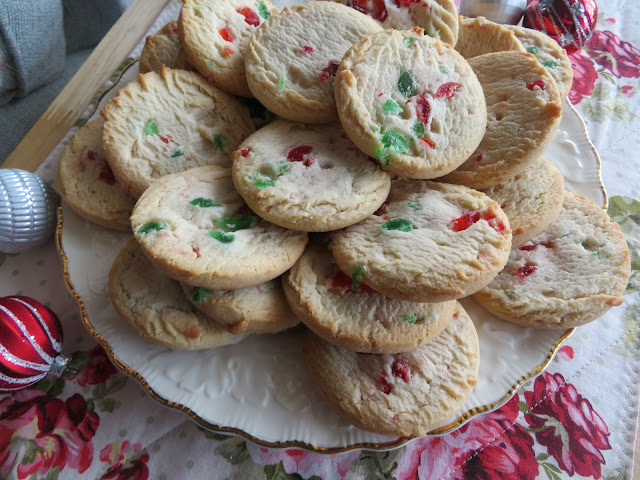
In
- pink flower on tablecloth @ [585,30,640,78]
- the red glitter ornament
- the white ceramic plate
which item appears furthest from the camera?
pink flower on tablecloth @ [585,30,640,78]

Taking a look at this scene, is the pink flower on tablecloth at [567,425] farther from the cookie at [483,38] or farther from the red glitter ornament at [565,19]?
the red glitter ornament at [565,19]

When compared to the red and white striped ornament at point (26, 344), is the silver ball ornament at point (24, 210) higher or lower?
higher

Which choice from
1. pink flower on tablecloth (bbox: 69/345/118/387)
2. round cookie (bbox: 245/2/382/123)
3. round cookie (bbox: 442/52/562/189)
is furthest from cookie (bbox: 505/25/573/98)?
pink flower on tablecloth (bbox: 69/345/118/387)

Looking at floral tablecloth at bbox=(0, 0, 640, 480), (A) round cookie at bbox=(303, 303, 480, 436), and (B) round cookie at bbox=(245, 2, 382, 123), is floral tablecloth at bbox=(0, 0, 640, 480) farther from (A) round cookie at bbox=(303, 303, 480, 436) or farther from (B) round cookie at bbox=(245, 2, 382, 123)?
(B) round cookie at bbox=(245, 2, 382, 123)

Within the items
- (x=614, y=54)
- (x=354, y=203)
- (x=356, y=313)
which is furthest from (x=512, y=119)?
(x=614, y=54)

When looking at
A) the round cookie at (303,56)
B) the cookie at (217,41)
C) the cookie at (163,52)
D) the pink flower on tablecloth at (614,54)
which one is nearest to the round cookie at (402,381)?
the round cookie at (303,56)

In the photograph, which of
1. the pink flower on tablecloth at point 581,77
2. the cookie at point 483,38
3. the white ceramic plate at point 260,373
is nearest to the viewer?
the white ceramic plate at point 260,373
